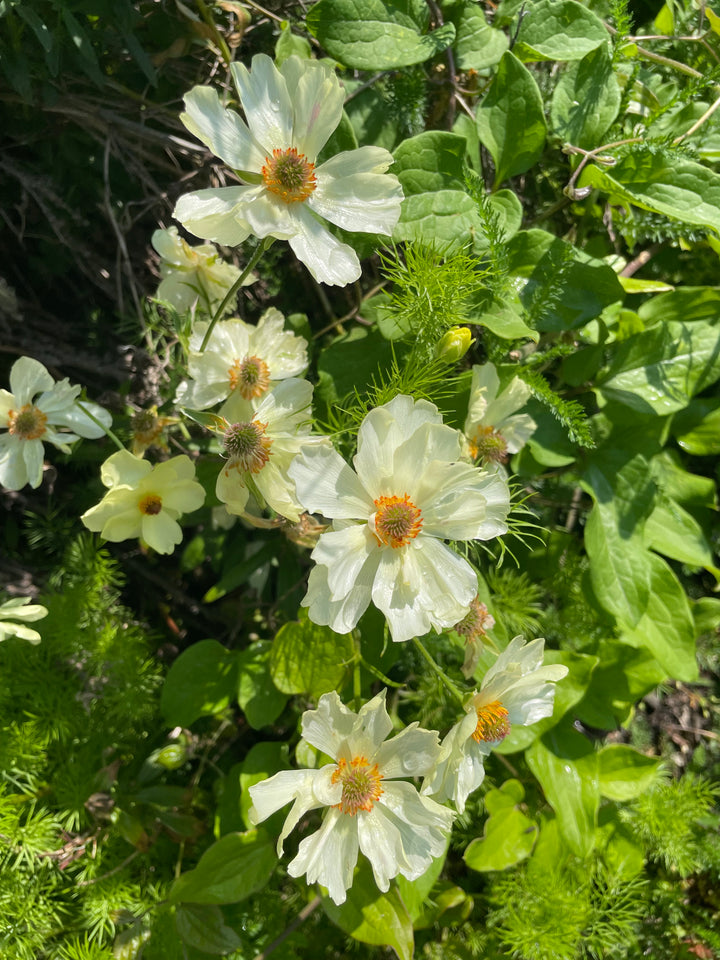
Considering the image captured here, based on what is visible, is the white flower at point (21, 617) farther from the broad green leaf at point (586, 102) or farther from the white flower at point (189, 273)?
the broad green leaf at point (586, 102)

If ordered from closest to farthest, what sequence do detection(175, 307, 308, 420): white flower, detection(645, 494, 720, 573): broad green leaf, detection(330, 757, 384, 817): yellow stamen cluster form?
detection(330, 757, 384, 817): yellow stamen cluster → detection(175, 307, 308, 420): white flower → detection(645, 494, 720, 573): broad green leaf

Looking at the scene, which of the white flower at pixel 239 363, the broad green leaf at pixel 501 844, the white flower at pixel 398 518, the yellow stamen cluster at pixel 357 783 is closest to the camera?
the white flower at pixel 398 518

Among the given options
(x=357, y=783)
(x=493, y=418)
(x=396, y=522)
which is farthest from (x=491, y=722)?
(x=493, y=418)

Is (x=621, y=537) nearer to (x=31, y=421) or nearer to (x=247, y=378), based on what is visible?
(x=247, y=378)

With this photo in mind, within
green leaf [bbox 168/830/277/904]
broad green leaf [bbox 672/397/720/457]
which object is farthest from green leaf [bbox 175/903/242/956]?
broad green leaf [bbox 672/397/720/457]

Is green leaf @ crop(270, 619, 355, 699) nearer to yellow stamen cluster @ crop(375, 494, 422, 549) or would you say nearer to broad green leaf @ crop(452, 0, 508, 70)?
yellow stamen cluster @ crop(375, 494, 422, 549)

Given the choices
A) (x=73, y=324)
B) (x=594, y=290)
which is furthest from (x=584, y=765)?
(x=73, y=324)

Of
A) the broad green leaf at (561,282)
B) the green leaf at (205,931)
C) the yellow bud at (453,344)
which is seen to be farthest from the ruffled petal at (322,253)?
the green leaf at (205,931)
